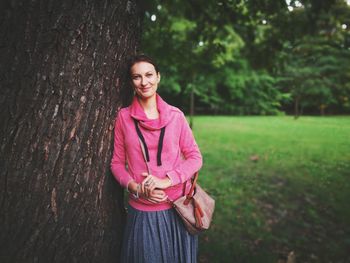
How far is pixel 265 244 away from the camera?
3.79m

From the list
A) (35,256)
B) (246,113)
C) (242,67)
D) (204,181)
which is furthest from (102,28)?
(242,67)

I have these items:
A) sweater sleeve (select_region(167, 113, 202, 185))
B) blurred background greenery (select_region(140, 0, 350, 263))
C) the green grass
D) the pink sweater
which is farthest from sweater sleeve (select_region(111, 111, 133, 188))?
the green grass

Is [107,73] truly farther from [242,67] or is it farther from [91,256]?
[242,67]

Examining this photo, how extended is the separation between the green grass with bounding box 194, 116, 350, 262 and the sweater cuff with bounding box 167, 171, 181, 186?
5.62 feet

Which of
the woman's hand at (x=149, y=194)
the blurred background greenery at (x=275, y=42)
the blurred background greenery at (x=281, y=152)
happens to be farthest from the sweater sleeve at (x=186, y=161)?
the blurred background greenery at (x=275, y=42)

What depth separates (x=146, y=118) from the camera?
2053 mm

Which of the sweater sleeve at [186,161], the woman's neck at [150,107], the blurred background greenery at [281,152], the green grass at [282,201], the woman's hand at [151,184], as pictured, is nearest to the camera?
the woman's hand at [151,184]

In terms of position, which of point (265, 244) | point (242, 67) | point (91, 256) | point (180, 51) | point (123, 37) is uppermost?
point (242, 67)

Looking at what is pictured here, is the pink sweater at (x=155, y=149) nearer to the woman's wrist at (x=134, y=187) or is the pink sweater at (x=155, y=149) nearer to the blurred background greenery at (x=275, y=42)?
the woman's wrist at (x=134, y=187)

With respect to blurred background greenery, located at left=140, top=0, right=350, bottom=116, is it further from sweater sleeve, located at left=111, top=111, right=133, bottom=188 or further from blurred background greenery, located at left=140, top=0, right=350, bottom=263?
sweater sleeve, located at left=111, top=111, right=133, bottom=188

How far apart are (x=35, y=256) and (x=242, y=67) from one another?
28.6 m

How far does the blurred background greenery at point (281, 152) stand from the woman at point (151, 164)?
48.2 inches

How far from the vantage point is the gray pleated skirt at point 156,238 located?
211 cm

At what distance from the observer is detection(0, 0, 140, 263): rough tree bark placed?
1.77m
